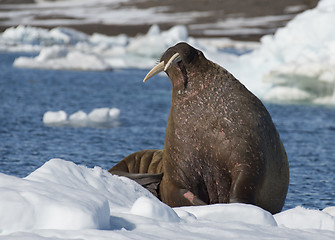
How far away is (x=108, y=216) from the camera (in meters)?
3.66

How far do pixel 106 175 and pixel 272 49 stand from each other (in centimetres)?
1725

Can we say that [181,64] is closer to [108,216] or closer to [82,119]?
[108,216]

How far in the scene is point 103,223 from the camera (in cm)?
358

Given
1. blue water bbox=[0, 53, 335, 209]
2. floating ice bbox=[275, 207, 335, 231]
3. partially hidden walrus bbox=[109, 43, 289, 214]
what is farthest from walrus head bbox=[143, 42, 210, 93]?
blue water bbox=[0, 53, 335, 209]

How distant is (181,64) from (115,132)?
8251mm

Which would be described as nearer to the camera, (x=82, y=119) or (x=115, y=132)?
(x=115, y=132)

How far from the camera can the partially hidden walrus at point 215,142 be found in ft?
18.1

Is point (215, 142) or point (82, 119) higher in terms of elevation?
point (215, 142)

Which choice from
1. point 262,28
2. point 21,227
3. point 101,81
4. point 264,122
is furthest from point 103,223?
point 262,28

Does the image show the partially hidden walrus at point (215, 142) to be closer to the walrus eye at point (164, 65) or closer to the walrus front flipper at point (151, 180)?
the walrus eye at point (164, 65)

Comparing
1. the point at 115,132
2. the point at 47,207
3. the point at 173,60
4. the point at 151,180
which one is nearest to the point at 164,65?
the point at 173,60

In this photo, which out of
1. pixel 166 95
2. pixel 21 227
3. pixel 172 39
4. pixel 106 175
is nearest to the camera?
pixel 21 227

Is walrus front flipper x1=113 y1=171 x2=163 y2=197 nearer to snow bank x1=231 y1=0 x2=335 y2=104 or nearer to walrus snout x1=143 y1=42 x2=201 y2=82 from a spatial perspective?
walrus snout x1=143 y1=42 x2=201 y2=82

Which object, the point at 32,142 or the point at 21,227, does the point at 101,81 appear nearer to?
the point at 32,142
